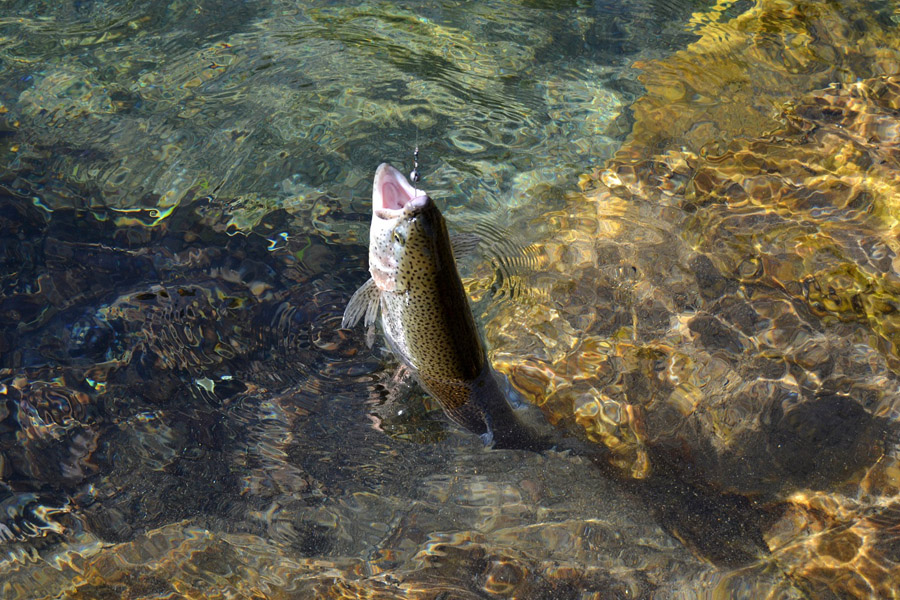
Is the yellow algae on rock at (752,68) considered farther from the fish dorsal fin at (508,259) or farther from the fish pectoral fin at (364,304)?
the fish pectoral fin at (364,304)

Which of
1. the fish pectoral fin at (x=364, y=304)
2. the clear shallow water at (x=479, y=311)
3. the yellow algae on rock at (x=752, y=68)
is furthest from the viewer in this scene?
the yellow algae on rock at (x=752, y=68)

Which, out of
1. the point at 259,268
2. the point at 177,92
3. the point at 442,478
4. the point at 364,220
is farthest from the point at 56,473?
the point at 177,92

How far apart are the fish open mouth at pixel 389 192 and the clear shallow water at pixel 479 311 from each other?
47.8 inches

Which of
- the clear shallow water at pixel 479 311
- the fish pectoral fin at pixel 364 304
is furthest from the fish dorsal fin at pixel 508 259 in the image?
the fish pectoral fin at pixel 364 304

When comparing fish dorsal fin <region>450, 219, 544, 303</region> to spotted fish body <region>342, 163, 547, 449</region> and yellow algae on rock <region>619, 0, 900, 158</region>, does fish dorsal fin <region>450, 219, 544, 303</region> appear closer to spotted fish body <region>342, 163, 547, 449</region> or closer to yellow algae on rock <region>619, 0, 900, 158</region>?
spotted fish body <region>342, 163, 547, 449</region>

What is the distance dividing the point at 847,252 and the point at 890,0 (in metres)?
4.21

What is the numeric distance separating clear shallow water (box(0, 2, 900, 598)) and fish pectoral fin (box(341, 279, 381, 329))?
502 mm

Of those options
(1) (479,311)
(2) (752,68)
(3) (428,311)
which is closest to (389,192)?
(3) (428,311)

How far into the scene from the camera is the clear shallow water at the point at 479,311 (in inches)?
138

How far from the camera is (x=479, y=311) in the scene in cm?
447

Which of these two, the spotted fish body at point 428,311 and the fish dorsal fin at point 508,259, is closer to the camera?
the spotted fish body at point 428,311

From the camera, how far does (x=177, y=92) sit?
6109mm

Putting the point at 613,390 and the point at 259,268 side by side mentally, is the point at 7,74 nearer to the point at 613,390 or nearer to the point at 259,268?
the point at 259,268

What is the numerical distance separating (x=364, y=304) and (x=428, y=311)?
459 millimetres
